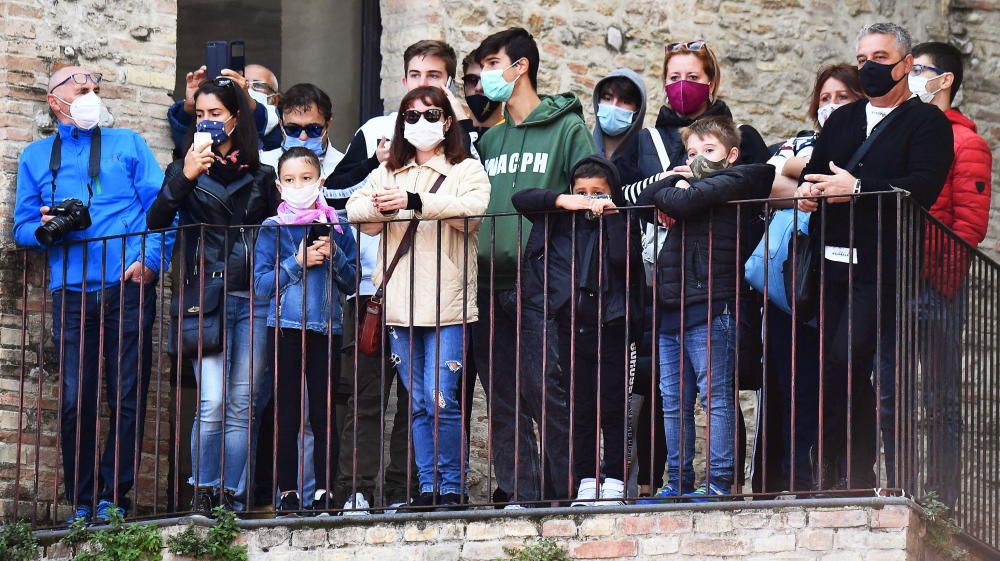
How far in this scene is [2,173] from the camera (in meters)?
10.2

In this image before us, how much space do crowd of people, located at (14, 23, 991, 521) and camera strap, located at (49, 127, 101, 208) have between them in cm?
1

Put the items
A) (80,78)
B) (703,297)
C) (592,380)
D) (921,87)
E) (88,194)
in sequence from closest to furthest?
(703,297) → (592,380) → (921,87) → (88,194) → (80,78)

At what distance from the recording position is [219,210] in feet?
30.9

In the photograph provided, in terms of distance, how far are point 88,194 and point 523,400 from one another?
2468mm

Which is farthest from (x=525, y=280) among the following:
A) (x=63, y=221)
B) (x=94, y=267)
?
(x=63, y=221)

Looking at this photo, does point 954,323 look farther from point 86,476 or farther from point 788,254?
point 86,476

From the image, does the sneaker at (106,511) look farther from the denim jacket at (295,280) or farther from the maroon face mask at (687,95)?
the maroon face mask at (687,95)

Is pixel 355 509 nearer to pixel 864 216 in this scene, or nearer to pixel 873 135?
pixel 864 216

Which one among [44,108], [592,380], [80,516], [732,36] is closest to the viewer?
[592,380]

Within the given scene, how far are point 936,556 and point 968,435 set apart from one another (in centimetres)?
83

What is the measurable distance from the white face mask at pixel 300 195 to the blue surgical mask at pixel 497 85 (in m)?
0.99

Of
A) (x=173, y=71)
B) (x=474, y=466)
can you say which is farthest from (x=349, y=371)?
(x=173, y=71)

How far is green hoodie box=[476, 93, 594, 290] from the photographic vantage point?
30.2ft

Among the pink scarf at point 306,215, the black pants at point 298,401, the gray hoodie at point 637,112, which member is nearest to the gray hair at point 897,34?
the gray hoodie at point 637,112
